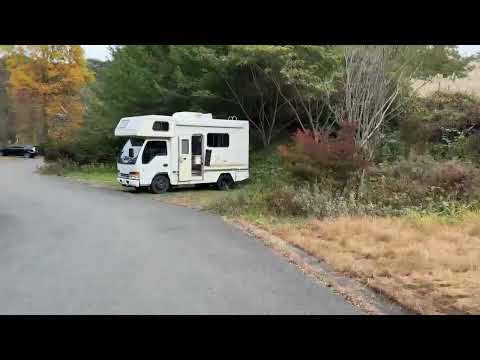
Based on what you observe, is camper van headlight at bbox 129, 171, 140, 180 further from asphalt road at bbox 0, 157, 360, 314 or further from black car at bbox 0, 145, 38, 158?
black car at bbox 0, 145, 38, 158

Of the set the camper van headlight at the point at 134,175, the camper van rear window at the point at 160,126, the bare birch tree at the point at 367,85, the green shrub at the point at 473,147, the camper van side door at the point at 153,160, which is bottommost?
the camper van headlight at the point at 134,175

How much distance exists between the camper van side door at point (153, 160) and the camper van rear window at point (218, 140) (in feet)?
5.72

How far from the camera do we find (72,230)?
10398mm

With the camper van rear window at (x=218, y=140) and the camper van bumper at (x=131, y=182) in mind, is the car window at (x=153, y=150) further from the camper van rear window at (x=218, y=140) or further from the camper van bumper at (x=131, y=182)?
the camper van rear window at (x=218, y=140)

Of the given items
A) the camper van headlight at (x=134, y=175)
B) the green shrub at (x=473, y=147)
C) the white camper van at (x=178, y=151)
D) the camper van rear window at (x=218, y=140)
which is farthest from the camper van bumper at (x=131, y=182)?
the green shrub at (x=473, y=147)

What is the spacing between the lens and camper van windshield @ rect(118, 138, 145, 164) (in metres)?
17.8

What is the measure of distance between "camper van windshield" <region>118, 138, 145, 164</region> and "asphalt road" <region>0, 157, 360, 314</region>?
5.17 meters

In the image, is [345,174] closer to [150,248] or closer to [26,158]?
[150,248]

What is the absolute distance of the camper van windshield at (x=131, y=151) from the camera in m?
17.8

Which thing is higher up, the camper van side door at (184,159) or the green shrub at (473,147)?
the green shrub at (473,147)

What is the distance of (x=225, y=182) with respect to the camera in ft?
63.6

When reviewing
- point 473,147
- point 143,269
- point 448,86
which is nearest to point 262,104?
point 448,86

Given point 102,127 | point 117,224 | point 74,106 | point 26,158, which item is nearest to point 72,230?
point 117,224
